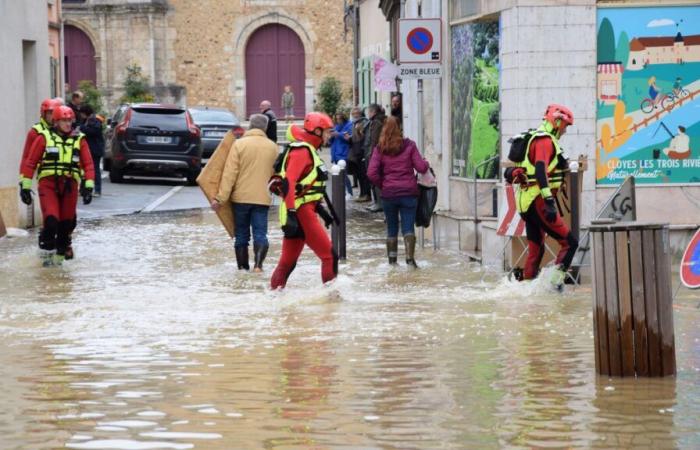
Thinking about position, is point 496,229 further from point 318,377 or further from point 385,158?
point 318,377

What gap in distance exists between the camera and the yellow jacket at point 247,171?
15562 mm

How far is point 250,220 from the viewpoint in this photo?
15.9 metres

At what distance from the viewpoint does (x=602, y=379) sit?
8.64m

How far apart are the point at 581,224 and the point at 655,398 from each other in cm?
772

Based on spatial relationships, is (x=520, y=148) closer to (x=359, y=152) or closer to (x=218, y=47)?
(x=359, y=152)

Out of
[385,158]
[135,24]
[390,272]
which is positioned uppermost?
[135,24]

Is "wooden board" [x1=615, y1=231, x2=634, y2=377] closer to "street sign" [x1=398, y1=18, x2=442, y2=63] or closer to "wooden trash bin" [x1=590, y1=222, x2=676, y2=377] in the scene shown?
"wooden trash bin" [x1=590, y1=222, x2=676, y2=377]

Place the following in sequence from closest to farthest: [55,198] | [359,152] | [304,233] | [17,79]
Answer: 1. [304,233]
2. [55,198]
3. [17,79]
4. [359,152]

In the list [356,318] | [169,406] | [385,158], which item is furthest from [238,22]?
[169,406]

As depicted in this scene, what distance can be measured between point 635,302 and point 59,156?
8730mm

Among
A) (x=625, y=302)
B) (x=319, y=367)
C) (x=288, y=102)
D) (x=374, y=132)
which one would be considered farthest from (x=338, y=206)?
(x=288, y=102)

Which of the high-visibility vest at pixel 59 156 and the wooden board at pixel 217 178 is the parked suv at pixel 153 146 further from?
the wooden board at pixel 217 178

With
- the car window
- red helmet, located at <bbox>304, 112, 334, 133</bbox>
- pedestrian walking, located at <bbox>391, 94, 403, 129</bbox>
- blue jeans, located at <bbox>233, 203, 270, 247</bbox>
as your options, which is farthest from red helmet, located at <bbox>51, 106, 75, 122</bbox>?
the car window

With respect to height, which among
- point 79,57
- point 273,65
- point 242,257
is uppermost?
Result: point 79,57
